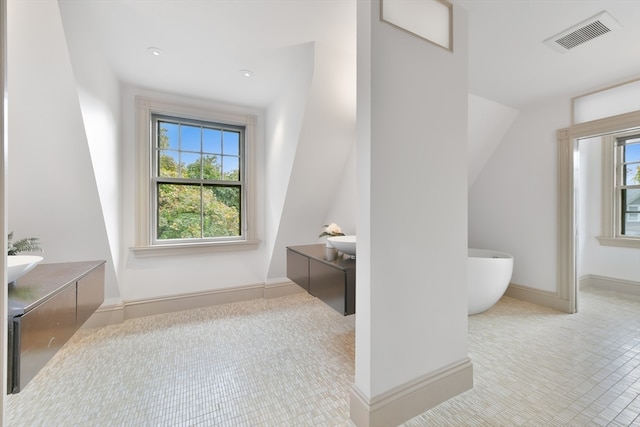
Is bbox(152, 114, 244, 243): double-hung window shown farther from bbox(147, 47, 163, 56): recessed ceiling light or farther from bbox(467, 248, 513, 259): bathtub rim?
bbox(467, 248, 513, 259): bathtub rim

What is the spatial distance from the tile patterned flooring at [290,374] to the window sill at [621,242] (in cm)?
125

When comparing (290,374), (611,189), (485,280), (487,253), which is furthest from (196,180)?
(611,189)

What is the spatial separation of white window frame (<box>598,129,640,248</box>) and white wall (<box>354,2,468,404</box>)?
3.51m

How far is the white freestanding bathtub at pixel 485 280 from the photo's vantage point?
2695 mm

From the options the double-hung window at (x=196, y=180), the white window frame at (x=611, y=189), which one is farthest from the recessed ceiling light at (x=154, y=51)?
the white window frame at (x=611, y=189)

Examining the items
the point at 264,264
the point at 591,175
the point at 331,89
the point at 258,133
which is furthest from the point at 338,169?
the point at 591,175

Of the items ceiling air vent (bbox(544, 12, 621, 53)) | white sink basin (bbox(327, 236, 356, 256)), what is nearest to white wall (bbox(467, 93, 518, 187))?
ceiling air vent (bbox(544, 12, 621, 53))

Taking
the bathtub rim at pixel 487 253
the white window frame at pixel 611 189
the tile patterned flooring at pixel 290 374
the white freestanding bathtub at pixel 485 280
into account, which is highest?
the white window frame at pixel 611 189

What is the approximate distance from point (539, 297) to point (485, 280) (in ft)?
3.19

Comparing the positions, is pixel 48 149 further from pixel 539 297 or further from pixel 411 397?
pixel 539 297

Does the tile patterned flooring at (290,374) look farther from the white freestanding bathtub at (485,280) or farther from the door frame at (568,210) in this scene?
the door frame at (568,210)

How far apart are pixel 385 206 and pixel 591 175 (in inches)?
163

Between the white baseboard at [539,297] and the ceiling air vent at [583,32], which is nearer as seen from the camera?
the ceiling air vent at [583,32]

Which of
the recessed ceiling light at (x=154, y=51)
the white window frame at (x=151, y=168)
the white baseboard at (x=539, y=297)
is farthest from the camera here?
the white baseboard at (x=539, y=297)
